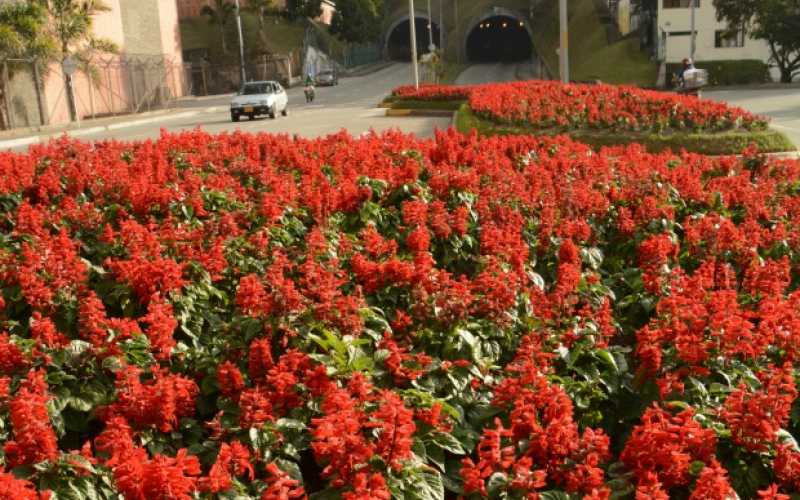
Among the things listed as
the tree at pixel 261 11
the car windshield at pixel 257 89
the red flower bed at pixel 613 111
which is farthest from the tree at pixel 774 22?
the tree at pixel 261 11

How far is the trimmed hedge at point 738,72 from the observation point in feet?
149

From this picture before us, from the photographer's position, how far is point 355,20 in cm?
7975

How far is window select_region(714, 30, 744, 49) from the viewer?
162 feet

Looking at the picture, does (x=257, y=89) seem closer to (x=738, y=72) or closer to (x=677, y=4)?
(x=738, y=72)

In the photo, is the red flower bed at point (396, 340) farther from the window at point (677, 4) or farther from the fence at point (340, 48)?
the fence at point (340, 48)

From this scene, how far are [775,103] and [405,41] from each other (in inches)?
2838

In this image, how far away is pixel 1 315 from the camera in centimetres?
481

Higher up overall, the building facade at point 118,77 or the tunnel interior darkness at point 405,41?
the tunnel interior darkness at point 405,41

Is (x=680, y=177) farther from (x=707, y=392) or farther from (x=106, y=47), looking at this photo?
(x=106, y=47)

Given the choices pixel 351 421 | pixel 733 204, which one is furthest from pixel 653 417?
pixel 733 204

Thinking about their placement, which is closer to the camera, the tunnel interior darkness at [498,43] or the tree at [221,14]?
the tree at [221,14]

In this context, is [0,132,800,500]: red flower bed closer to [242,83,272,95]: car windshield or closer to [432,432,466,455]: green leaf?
[432,432,466,455]: green leaf

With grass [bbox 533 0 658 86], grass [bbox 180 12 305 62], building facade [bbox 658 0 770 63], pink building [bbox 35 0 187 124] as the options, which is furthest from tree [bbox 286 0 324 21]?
building facade [bbox 658 0 770 63]

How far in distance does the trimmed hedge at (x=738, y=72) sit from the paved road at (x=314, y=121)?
758 inches
